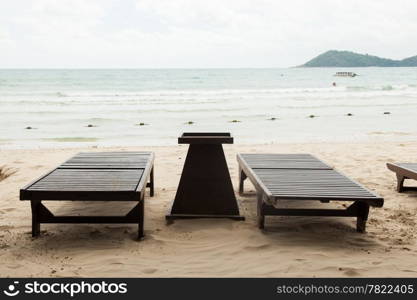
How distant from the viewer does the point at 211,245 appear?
3.87 metres

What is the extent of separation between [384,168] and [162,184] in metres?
3.55

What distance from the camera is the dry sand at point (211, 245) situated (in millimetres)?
3336

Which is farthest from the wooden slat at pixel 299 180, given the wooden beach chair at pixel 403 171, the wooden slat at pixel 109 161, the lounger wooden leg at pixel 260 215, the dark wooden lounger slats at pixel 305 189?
the wooden slat at pixel 109 161

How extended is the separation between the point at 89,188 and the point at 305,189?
1880 mm

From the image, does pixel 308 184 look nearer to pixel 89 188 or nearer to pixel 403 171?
pixel 403 171

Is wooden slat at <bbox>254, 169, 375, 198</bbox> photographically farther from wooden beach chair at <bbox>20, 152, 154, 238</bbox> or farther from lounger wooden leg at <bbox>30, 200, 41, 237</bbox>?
lounger wooden leg at <bbox>30, 200, 41, 237</bbox>

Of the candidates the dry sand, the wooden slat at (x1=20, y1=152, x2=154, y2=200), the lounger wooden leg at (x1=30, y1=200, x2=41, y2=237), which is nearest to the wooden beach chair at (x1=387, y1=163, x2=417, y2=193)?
the dry sand

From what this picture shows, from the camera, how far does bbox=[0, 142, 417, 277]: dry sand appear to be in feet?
10.9

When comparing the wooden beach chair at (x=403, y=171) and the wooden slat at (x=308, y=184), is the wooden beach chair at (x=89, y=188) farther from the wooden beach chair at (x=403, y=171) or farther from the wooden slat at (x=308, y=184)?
the wooden beach chair at (x=403, y=171)

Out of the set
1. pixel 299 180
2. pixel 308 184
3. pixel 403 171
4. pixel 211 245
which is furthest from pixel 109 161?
pixel 403 171

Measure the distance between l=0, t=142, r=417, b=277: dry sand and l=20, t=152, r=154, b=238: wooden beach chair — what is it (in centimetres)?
20

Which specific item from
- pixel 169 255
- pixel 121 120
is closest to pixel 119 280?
pixel 169 255

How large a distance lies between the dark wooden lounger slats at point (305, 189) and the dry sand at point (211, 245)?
24cm

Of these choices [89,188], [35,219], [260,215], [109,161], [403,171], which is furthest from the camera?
[403,171]
